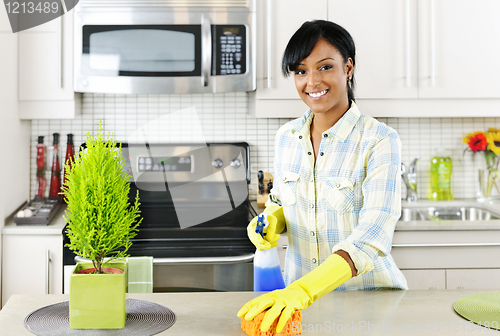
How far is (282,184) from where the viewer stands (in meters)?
1.53

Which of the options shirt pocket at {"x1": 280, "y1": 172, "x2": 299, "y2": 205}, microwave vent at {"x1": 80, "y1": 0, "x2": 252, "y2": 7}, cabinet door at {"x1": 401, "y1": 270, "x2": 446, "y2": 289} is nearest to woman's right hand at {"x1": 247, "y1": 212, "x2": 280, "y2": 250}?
shirt pocket at {"x1": 280, "y1": 172, "x2": 299, "y2": 205}

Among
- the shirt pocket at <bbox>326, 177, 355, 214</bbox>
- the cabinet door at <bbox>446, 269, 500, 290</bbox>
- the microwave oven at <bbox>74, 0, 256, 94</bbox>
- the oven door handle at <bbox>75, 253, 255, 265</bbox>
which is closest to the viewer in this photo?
the shirt pocket at <bbox>326, 177, 355, 214</bbox>

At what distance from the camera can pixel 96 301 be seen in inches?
38.7

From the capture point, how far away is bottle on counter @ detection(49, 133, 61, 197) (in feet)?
8.48

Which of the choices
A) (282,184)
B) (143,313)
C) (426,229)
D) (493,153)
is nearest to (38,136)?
(282,184)

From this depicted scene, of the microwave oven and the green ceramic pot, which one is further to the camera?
the microwave oven

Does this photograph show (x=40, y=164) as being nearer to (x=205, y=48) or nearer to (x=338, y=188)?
(x=205, y=48)

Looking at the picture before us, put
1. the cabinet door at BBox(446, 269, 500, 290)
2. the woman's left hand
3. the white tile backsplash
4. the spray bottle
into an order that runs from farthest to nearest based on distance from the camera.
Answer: the white tile backsplash, the cabinet door at BBox(446, 269, 500, 290), the spray bottle, the woman's left hand

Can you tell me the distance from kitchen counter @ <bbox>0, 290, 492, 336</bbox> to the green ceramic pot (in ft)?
0.34

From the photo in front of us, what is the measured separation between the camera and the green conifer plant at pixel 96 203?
0.98 m

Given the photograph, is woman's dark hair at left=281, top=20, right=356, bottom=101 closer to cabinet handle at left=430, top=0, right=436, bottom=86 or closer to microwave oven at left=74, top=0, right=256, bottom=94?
microwave oven at left=74, top=0, right=256, bottom=94

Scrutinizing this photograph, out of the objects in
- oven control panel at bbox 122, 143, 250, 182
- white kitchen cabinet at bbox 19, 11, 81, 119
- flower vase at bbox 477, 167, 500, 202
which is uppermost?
white kitchen cabinet at bbox 19, 11, 81, 119

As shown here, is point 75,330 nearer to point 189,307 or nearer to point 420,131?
point 189,307

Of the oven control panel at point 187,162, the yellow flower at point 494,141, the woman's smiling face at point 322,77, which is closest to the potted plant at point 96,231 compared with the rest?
the woman's smiling face at point 322,77
